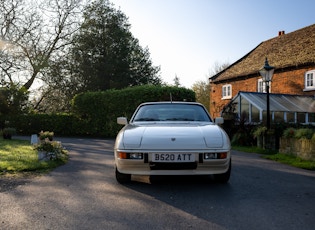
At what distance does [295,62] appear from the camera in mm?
20484

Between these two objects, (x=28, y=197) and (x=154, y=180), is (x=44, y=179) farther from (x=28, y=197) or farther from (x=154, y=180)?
(x=154, y=180)

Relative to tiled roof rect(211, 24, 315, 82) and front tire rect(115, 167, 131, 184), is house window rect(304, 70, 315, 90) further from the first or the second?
front tire rect(115, 167, 131, 184)

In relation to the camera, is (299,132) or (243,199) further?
(299,132)

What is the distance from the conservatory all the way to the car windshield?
373 inches

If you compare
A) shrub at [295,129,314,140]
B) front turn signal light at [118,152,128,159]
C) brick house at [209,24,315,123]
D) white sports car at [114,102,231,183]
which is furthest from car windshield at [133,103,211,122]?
brick house at [209,24,315,123]

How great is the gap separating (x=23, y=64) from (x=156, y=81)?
13.8m

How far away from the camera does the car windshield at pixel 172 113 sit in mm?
5910

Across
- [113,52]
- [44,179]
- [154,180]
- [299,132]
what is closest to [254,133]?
[299,132]

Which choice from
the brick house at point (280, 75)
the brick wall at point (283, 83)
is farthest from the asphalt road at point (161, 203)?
the brick wall at point (283, 83)

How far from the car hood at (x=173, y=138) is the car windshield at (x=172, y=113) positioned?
0.79 m

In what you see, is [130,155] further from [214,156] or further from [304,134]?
[304,134]

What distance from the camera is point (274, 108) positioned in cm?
1608

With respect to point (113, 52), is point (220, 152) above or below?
below

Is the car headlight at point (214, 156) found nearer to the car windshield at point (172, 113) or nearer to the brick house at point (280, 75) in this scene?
the car windshield at point (172, 113)
